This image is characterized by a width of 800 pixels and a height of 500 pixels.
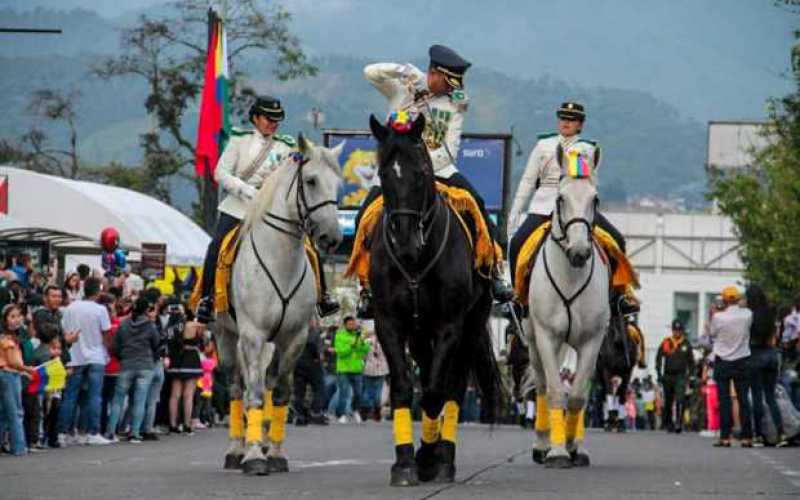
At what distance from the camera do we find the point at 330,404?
139 ft

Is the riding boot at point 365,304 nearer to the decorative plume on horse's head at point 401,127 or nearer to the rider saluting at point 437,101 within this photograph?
the rider saluting at point 437,101

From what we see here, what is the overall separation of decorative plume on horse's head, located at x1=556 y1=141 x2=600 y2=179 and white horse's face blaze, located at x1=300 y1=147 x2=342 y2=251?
207 centimetres

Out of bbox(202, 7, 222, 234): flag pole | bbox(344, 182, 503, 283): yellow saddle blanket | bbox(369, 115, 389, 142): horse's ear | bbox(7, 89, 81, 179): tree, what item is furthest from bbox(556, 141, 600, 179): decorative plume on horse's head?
bbox(7, 89, 81, 179): tree

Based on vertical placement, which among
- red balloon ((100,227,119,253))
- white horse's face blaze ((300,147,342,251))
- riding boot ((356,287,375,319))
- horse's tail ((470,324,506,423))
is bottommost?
horse's tail ((470,324,506,423))

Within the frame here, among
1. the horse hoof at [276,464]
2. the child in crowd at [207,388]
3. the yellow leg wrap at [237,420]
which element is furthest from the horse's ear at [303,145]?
the child in crowd at [207,388]

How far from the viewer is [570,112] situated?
1986 centimetres

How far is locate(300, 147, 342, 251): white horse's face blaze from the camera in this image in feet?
57.2

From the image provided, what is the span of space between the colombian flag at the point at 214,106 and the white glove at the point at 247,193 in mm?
25119

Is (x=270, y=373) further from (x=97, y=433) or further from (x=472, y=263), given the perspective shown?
(x=97, y=433)

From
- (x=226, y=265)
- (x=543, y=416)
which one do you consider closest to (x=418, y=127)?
(x=226, y=265)

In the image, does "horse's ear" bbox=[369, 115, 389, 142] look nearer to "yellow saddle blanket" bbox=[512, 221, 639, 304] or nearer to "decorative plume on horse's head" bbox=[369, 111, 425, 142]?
"decorative plume on horse's head" bbox=[369, 111, 425, 142]

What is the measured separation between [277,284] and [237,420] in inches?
53.1

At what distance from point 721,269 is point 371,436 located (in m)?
111

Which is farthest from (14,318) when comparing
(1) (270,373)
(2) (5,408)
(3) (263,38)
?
(3) (263,38)
